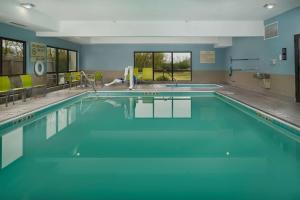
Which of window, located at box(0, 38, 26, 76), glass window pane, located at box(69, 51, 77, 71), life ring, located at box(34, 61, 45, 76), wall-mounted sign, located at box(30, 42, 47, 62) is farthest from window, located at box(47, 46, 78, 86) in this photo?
window, located at box(0, 38, 26, 76)

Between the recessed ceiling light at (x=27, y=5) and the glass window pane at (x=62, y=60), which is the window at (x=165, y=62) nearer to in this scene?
the glass window pane at (x=62, y=60)

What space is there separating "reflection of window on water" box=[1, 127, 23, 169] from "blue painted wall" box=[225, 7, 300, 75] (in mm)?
6304

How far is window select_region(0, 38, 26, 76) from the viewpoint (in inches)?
327

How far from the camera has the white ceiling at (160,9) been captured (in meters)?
6.67

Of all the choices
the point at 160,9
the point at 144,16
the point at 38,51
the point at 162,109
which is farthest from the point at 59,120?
the point at 38,51

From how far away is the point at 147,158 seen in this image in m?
3.52

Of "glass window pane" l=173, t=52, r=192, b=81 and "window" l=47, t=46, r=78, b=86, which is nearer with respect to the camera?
"window" l=47, t=46, r=78, b=86

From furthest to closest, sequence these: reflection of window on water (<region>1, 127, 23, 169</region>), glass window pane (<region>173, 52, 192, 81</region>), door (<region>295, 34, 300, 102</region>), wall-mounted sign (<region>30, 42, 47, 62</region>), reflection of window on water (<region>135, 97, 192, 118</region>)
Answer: glass window pane (<region>173, 52, 192, 81</region>), wall-mounted sign (<region>30, 42, 47, 62</region>), door (<region>295, 34, 300, 102</region>), reflection of window on water (<region>135, 97, 192, 118</region>), reflection of window on water (<region>1, 127, 23, 169</region>)

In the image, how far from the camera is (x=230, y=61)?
14.0 metres

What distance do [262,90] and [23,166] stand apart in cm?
839

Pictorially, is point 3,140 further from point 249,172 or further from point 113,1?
point 113,1

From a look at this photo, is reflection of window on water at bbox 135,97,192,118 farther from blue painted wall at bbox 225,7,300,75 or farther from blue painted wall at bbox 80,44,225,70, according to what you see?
blue painted wall at bbox 80,44,225,70

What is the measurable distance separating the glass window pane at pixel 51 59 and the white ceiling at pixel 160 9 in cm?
269

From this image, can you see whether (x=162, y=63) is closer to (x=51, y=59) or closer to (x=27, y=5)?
(x=51, y=59)
